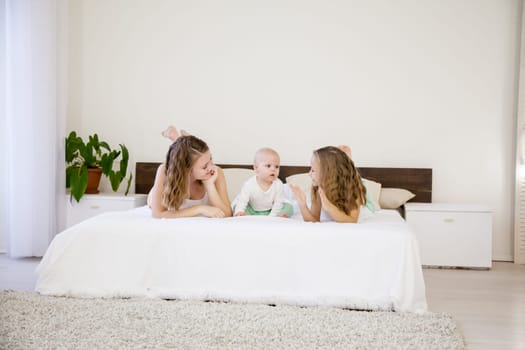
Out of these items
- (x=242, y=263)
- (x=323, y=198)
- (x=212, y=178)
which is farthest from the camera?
(x=212, y=178)

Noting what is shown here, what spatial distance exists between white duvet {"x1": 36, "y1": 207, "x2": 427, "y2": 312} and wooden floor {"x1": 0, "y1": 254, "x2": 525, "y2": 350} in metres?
0.30

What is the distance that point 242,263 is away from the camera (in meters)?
2.79

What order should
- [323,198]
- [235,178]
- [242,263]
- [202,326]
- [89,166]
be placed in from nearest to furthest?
1. [202,326]
2. [242,263]
3. [323,198]
4. [235,178]
5. [89,166]

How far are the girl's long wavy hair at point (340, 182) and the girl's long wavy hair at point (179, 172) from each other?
0.67 metres

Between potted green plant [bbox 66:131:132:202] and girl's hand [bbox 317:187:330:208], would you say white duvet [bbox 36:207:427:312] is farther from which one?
potted green plant [bbox 66:131:132:202]

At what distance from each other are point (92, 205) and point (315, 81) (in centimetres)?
202

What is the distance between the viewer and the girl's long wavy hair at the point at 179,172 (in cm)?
310

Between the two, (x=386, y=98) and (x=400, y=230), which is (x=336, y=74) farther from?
(x=400, y=230)

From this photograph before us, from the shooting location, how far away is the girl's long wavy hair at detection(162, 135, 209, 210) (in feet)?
10.2

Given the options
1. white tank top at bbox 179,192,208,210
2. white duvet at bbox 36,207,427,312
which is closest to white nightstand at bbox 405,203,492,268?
white duvet at bbox 36,207,427,312

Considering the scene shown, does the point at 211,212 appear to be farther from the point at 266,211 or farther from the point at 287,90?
the point at 287,90

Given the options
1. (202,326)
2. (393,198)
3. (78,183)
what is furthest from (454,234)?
(78,183)

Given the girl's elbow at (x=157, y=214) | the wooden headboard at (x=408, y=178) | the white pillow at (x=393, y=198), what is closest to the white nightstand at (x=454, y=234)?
the white pillow at (x=393, y=198)

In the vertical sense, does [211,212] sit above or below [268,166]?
below
